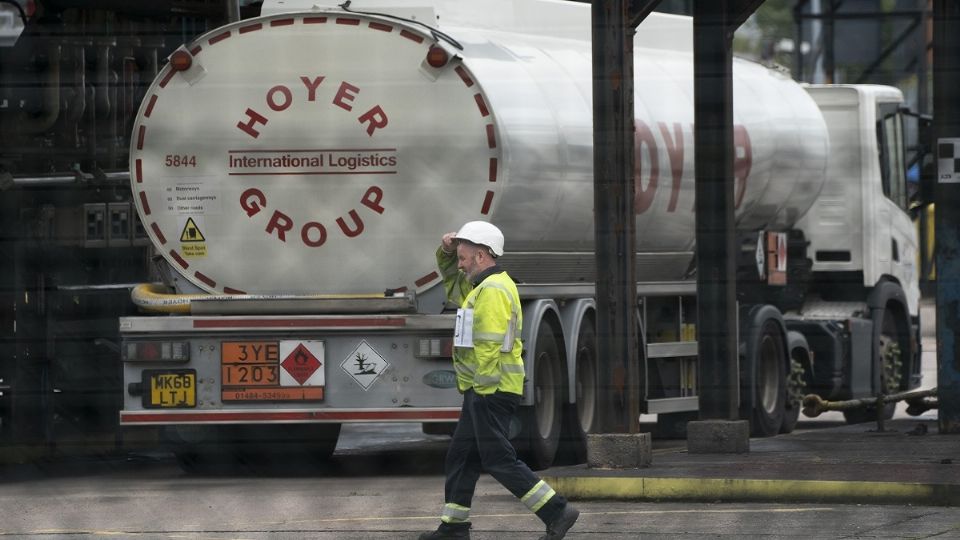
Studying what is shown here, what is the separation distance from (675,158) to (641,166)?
2.07ft

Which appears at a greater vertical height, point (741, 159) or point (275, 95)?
point (275, 95)

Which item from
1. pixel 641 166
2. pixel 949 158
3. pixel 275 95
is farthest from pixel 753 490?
pixel 949 158

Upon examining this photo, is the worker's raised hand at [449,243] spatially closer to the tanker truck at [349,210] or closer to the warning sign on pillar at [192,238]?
the tanker truck at [349,210]

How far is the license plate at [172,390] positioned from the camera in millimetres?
12242

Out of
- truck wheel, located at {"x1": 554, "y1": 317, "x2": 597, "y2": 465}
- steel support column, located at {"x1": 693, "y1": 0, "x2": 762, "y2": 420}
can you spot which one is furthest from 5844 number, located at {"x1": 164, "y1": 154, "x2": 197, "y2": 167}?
steel support column, located at {"x1": 693, "y1": 0, "x2": 762, "y2": 420}

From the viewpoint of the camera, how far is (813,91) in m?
17.5

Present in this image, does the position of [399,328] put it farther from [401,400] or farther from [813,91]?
[813,91]

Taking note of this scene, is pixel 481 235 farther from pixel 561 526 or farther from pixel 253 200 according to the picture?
pixel 253 200

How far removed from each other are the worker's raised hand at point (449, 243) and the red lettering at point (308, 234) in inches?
94.2

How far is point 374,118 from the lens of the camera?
11.9m

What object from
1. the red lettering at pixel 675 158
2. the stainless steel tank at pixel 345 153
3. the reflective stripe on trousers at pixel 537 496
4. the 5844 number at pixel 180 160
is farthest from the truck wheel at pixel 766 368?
the reflective stripe on trousers at pixel 537 496

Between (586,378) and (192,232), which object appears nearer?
(192,232)

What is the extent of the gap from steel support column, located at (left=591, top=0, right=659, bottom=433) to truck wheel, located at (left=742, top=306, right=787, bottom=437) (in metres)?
4.33

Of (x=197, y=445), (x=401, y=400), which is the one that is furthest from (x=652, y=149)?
(x=197, y=445)
